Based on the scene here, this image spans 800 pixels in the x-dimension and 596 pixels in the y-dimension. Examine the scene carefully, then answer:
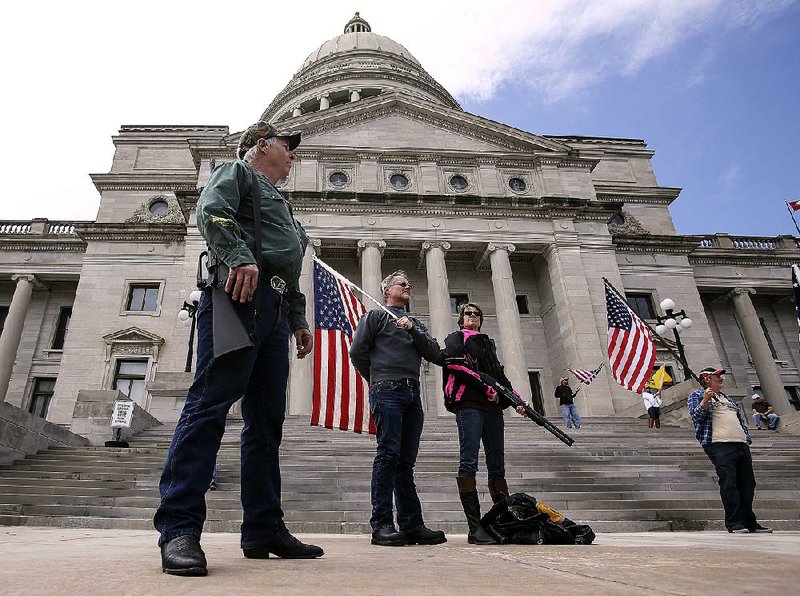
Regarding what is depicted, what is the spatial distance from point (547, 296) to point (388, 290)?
2280 cm

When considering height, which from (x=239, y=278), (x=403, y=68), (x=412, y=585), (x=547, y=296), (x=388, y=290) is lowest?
(x=412, y=585)

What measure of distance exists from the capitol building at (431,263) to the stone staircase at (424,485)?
8723 mm

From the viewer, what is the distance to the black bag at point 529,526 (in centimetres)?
412

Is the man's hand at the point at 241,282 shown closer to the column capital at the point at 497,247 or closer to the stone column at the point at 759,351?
the column capital at the point at 497,247

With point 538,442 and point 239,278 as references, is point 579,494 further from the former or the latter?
point 239,278

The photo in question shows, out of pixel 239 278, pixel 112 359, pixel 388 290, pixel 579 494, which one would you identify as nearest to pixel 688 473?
pixel 579 494

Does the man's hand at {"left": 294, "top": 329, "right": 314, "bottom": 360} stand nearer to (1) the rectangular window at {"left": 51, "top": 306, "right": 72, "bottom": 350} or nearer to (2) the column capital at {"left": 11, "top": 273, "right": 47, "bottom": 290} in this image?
(1) the rectangular window at {"left": 51, "top": 306, "right": 72, "bottom": 350}

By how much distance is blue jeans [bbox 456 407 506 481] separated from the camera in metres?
4.93

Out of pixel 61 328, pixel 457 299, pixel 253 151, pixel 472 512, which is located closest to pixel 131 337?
pixel 61 328

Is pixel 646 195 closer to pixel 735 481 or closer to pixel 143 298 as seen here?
pixel 143 298

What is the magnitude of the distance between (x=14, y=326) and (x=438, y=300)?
20.7m

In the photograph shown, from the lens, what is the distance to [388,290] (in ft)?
17.3

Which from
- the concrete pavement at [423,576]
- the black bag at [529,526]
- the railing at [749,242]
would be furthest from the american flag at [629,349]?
the railing at [749,242]

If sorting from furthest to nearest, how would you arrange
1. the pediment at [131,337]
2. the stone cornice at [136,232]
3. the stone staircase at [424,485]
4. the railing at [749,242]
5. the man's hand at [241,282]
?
the railing at [749,242]
the stone cornice at [136,232]
the pediment at [131,337]
the stone staircase at [424,485]
the man's hand at [241,282]
